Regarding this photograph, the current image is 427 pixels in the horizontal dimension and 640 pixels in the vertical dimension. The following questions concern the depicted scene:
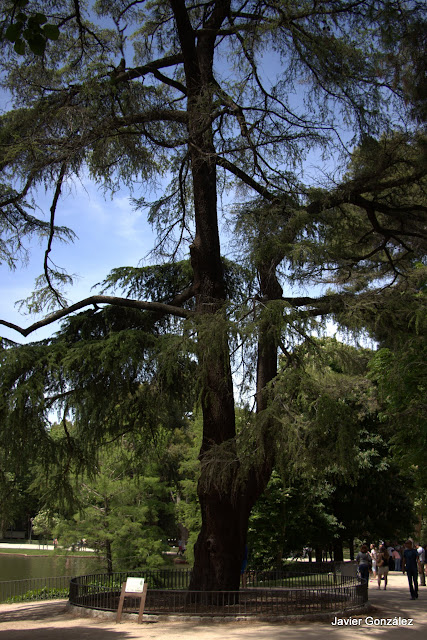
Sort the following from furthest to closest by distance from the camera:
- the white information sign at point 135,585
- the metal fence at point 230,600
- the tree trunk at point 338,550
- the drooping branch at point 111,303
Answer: the tree trunk at point 338,550 < the drooping branch at point 111,303 < the metal fence at point 230,600 < the white information sign at point 135,585

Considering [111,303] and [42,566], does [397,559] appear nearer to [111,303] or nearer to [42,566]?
[111,303]

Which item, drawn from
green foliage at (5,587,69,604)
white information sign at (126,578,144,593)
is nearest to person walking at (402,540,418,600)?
white information sign at (126,578,144,593)

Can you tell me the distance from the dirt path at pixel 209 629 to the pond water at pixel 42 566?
969cm

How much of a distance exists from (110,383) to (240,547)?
13.8 ft

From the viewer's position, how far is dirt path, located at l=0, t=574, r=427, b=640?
28.0 feet

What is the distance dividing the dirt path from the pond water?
9.69 metres

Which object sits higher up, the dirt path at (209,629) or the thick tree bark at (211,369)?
the thick tree bark at (211,369)

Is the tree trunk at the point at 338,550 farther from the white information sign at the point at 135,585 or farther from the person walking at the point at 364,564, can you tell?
the white information sign at the point at 135,585

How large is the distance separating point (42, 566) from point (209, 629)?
29.8 meters

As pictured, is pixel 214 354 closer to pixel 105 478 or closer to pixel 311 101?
pixel 311 101

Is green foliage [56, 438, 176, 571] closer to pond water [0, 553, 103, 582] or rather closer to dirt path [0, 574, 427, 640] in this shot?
pond water [0, 553, 103, 582]

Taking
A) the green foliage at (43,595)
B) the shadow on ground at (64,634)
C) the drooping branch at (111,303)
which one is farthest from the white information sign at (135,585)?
the green foliage at (43,595)

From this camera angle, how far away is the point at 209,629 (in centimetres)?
920

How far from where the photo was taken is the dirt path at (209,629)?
8.52 metres
